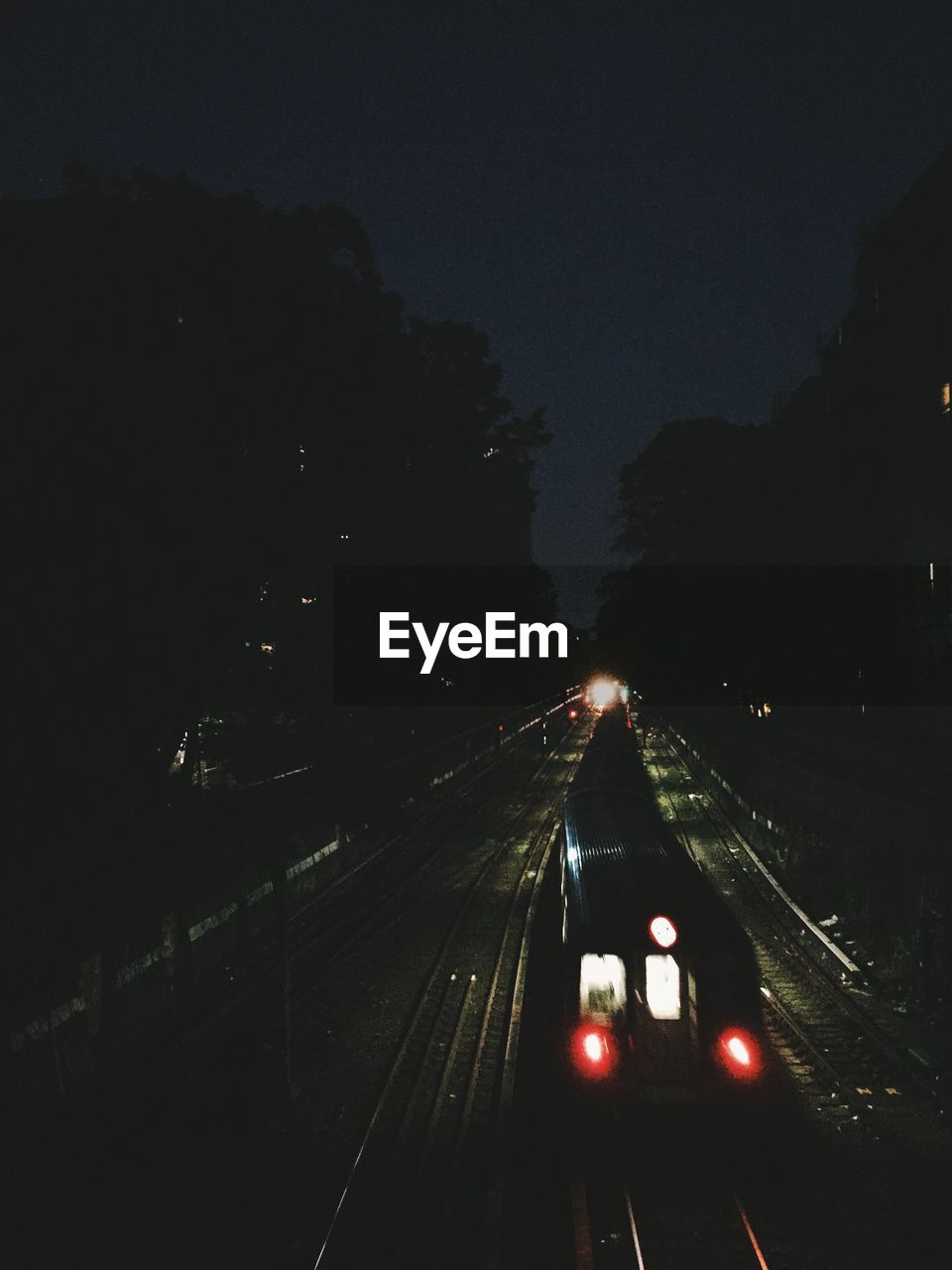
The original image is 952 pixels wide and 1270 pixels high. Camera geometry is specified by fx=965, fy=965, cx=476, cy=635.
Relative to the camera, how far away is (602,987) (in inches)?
368

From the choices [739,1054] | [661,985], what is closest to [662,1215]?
[739,1054]

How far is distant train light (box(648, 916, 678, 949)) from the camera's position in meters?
9.21

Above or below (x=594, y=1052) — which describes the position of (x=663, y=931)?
above

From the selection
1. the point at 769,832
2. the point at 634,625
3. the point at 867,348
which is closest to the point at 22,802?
the point at 769,832

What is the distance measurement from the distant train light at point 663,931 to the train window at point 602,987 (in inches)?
16.8

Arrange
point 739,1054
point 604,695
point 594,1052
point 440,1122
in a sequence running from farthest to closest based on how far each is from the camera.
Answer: point 604,695 < point 440,1122 < point 594,1052 < point 739,1054

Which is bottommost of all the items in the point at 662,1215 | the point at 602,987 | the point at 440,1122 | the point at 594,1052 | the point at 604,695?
the point at 604,695

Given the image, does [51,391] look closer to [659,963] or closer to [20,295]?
[20,295]

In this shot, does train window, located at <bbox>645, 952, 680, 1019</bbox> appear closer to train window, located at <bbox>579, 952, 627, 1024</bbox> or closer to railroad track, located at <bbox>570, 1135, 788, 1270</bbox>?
train window, located at <bbox>579, 952, 627, 1024</bbox>

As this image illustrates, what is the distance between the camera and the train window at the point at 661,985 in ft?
30.5

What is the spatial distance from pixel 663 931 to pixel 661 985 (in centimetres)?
57

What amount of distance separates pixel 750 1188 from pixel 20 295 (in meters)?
14.7

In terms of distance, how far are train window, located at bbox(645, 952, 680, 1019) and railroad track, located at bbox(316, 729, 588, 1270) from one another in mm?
2291

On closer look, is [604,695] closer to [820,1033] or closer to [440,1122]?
[820,1033]
